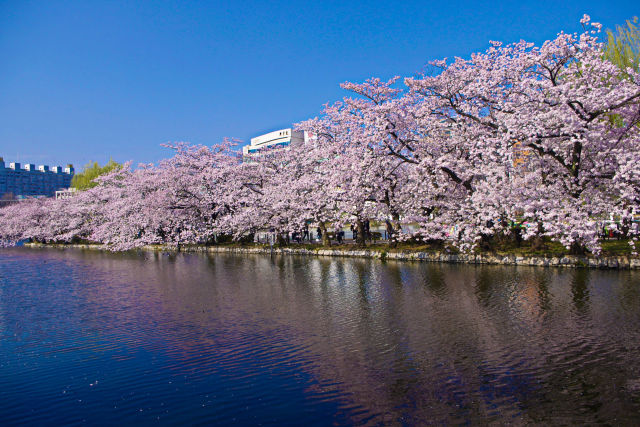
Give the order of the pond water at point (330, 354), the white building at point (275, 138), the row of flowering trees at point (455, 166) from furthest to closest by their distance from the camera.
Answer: the white building at point (275, 138), the row of flowering trees at point (455, 166), the pond water at point (330, 354)

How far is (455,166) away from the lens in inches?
1112

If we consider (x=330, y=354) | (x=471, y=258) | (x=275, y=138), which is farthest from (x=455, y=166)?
(x=275, y=138)

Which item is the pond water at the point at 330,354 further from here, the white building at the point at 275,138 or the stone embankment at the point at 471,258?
the white building at the point at 275,138

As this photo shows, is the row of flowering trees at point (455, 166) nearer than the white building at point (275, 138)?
Yes

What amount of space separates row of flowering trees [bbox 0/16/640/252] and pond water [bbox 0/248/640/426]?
5188mm

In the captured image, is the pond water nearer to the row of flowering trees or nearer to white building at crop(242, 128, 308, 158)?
the row of flowering trees

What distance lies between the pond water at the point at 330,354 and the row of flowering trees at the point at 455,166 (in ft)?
17.0

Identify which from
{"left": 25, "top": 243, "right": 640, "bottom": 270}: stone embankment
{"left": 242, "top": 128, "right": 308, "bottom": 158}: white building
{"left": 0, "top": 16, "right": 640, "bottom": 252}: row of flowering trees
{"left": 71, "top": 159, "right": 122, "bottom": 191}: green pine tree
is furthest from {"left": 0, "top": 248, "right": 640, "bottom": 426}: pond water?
{"left": 242, "top": 128, "right": 308, "bottom": 158}: white building

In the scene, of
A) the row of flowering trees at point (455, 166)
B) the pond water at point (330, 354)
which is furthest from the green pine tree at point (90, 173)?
the pond water at point (330, 354)

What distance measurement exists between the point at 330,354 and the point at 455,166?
2036 centimetres

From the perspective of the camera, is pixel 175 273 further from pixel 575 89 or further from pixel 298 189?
pixel 575 89

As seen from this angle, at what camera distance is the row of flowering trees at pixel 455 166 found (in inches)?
854

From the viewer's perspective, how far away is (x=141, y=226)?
43.2 meters

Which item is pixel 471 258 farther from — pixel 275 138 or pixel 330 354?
pixel 275 138
